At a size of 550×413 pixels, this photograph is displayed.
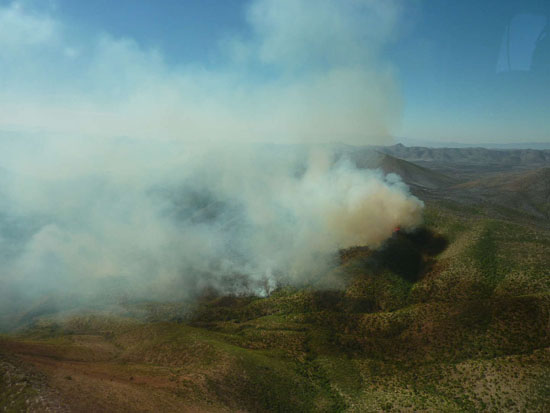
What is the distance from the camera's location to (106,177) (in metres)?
168

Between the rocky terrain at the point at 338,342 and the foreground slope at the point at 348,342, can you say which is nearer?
the rocky terrain at the point at 338,342

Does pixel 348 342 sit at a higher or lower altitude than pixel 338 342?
higher

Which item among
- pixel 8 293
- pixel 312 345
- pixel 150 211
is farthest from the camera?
pixel 150 211

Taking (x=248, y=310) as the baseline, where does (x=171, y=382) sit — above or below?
above

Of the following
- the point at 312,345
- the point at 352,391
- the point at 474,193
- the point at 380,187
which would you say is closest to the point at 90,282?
the point at 312,345

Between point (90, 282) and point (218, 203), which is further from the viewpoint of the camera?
point (218, 203)

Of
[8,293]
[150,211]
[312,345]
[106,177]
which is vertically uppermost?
[106,177]

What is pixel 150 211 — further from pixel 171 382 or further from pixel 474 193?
pixel 474 193

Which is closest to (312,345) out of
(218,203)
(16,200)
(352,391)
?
(352,391)

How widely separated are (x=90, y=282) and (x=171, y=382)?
171 feet

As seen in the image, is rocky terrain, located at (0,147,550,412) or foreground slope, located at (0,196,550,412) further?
foreground slope, located at (0,196,550,412)

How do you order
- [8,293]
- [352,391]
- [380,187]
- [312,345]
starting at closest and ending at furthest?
[352,391] < [312,345] < [8,293] < [380,187]

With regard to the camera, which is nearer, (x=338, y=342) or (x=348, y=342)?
(x=348, y=342)

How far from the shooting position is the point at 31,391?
84.4 ft
